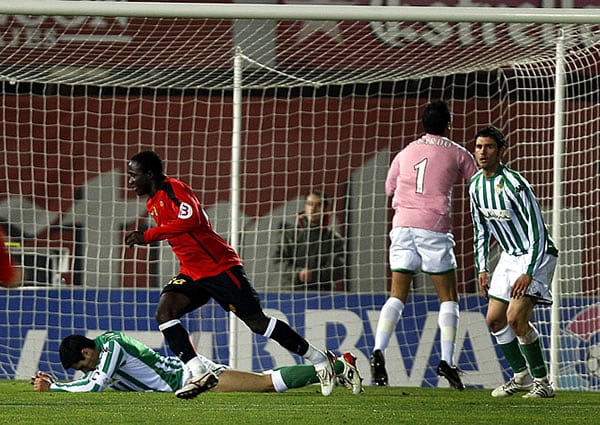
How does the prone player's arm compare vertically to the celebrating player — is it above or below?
below

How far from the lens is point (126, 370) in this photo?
8.16 m

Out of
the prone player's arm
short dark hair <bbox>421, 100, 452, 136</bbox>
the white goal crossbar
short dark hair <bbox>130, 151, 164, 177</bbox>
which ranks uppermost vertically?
the white goal crossbar

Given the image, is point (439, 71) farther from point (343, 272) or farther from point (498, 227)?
point (498, 227)

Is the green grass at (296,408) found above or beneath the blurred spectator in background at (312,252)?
beneath

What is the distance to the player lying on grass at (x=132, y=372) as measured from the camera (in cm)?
793

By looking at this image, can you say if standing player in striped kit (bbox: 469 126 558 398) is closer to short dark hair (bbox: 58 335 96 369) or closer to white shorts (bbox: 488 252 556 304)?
white shorts (bbox: 488 252 556 304)

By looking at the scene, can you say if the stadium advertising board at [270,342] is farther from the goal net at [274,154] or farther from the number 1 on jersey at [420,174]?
the number 1 on jersey at [420,174]

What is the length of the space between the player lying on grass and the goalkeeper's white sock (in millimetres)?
434

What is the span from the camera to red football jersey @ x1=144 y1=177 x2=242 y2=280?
7.25 metres

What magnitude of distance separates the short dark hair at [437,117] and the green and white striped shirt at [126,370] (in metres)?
2.23

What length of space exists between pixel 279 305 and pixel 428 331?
115 cm

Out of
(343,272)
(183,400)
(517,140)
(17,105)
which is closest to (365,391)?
(183,400)

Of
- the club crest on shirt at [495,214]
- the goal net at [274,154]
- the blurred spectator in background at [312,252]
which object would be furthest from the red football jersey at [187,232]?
the blurred spectator in background at [312,252]

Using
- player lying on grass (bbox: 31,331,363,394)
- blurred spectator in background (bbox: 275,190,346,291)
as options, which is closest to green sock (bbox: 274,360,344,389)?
player lying on grass (bbox: 31,331,363,394)
